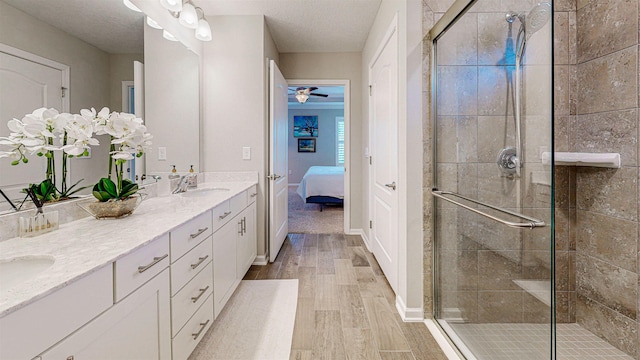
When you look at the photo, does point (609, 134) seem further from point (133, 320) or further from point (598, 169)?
point (133, 320)

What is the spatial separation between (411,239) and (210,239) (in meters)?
1.25

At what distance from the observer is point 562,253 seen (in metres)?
2.01

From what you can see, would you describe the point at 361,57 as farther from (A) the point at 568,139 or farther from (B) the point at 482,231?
(B) the point at 482,231

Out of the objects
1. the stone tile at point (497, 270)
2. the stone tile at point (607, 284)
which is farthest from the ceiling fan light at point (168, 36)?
the stone tile at point (607, 284)

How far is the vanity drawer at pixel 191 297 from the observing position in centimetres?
140

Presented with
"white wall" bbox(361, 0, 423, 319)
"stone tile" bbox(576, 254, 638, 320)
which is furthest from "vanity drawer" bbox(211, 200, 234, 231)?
"stone tile" bbox(576, 254, 638, 320)

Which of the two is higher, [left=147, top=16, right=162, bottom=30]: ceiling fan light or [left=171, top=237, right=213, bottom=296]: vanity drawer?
[left=147, top=16, right=162, bottom=30]: ceiling fan light

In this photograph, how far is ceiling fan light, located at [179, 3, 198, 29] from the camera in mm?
2510

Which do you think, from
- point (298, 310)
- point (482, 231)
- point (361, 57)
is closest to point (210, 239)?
point (298, 310)

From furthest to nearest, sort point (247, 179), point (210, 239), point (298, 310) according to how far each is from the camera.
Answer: point (247, 179) → point (298, 310) → point (210, 239)

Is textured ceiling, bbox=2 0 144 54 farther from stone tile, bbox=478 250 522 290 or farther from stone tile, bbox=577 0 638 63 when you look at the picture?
stone tile, bbox=577 0 638 63

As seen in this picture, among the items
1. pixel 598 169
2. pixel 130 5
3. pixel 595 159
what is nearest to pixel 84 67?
pixel 130 5

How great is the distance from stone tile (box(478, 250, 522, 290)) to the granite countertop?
1.47 metres

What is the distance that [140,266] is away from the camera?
1.12 meters
